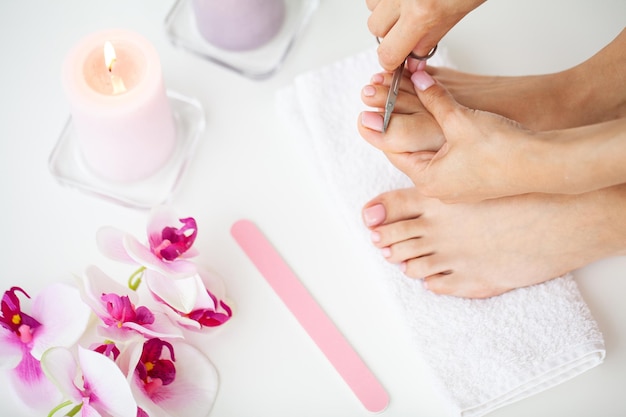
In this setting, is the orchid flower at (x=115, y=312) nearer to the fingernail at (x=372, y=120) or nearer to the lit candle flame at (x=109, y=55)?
the lit candle flame at (x=109, y=55)

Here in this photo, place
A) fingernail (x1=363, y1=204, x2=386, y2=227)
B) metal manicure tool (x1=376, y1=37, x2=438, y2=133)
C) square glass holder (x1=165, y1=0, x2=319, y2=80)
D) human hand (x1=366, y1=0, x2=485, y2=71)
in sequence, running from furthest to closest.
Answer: square glass holder (x1=165, y1=0, x2=319, y2=80), fingernail (x1=363, y1=204, x2=386, y2=227), metal manicure tool (x1=376, y1=37, x2=438, y2=133), human hand (x1=366, y1=0, x2=485, y2=71)

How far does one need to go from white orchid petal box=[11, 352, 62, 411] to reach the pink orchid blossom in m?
0.16

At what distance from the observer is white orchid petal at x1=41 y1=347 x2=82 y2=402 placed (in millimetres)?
775

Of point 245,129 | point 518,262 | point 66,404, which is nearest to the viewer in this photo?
point 66,404

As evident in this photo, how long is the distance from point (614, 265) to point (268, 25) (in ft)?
2.05

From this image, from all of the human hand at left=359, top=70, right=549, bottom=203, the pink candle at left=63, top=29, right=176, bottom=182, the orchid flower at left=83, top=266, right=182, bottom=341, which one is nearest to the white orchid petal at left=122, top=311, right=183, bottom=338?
the orchid flower at left=83, top=266, right=182, bottom=341

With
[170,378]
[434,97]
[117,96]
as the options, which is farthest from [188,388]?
[434,97]

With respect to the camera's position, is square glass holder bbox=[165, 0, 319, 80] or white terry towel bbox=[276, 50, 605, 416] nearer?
white terry towel bbox=[276, 50, 605, 416]

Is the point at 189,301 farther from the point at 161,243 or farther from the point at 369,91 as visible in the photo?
the point at 369,91

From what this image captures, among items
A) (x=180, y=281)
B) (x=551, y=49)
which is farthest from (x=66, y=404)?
(x=551, y=49)

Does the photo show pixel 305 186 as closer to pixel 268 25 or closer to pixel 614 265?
pixel 268 25

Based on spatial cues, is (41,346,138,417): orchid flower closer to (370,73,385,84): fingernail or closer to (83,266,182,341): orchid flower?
(83,266,182,341): orchid flower

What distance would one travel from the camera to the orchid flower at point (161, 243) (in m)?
0.87

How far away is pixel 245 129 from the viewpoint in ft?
3.49
